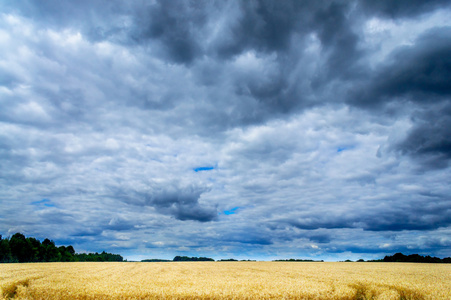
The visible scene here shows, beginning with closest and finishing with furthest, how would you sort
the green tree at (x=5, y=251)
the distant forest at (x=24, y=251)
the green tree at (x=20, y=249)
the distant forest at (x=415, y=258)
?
the distant forest at (x=415, y=258) < the green tree at (x=5, y=251) < the distant forest at (x=24, y=251) < the green tree at (x=20, y=249)

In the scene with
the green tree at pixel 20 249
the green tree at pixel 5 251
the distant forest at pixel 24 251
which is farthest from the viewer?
the green tree at pixel 20 249

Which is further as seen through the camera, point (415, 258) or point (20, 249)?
point (20, 249)

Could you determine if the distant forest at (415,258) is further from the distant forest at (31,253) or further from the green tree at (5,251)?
the green tree at (5,251)

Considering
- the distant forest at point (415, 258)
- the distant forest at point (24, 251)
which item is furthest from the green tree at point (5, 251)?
the distant forest at point (415, 258)

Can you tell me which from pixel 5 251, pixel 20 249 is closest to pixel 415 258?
pixel 5 251

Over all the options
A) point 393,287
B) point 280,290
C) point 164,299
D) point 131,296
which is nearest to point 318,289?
point 280,290

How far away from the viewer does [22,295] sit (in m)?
20.8

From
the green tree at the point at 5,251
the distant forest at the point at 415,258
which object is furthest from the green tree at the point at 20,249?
the distant forest at the point at 415,258

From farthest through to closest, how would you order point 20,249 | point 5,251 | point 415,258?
point 20,249
point 415,258
point 5,251

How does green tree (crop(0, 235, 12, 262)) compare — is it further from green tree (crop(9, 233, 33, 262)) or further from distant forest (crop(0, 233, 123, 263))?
green tree (crop(9, 233, 33, 262))

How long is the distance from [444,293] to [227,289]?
54.4 feet

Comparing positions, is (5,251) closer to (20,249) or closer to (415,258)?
(20,249)

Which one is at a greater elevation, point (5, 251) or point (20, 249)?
point (20, 249)

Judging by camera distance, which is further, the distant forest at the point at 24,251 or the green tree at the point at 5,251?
the distant forest at the point at 24,251
